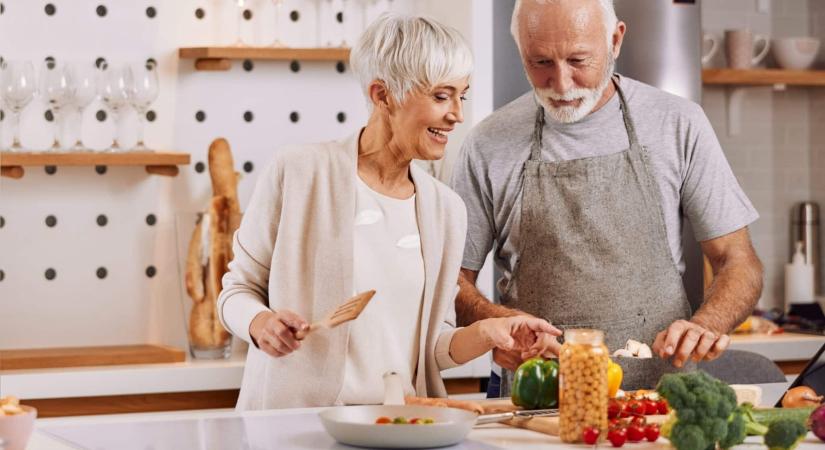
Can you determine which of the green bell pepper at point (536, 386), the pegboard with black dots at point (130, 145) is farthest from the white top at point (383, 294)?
the pegboard with black dots at point (130, 145)

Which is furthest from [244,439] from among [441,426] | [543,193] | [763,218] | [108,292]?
[763,218]

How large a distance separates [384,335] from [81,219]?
1.65 meters

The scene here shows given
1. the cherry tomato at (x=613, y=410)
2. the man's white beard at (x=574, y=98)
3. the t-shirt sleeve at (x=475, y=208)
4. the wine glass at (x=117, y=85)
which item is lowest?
the cherry tomato at (x=613, y=410)

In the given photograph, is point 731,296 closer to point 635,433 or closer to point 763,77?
point 635,433

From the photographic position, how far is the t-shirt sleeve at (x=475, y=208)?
2.78 metres

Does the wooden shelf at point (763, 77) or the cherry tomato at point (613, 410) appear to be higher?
the wooden shelf at point (763, 77)

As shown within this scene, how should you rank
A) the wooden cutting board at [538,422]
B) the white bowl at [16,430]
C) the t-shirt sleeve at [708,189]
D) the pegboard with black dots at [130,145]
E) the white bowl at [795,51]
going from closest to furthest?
1. the white bowl at [16,430]
2. the wooden cutting board at [538,422]
3. the t-shirt sleeve at [708,189]
4. the pegboard with black dots at [130,145]
5. the white bowl at [795,51]

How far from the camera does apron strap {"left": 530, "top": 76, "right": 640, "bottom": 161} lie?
2738 millimetres

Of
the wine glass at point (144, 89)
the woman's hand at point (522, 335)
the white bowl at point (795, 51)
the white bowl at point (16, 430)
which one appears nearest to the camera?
the white bowl at point (16, 430)

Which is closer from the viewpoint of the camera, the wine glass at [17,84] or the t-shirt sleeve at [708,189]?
the t-shirt sleeve at [708,189]

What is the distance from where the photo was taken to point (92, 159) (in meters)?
3.46

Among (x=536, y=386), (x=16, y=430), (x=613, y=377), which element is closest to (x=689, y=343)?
(x=613, y=377)

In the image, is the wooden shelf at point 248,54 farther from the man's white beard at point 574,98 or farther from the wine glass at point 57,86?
the man's white beard at point 574,98

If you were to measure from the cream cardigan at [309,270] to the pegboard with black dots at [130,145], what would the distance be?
56.1 inches
